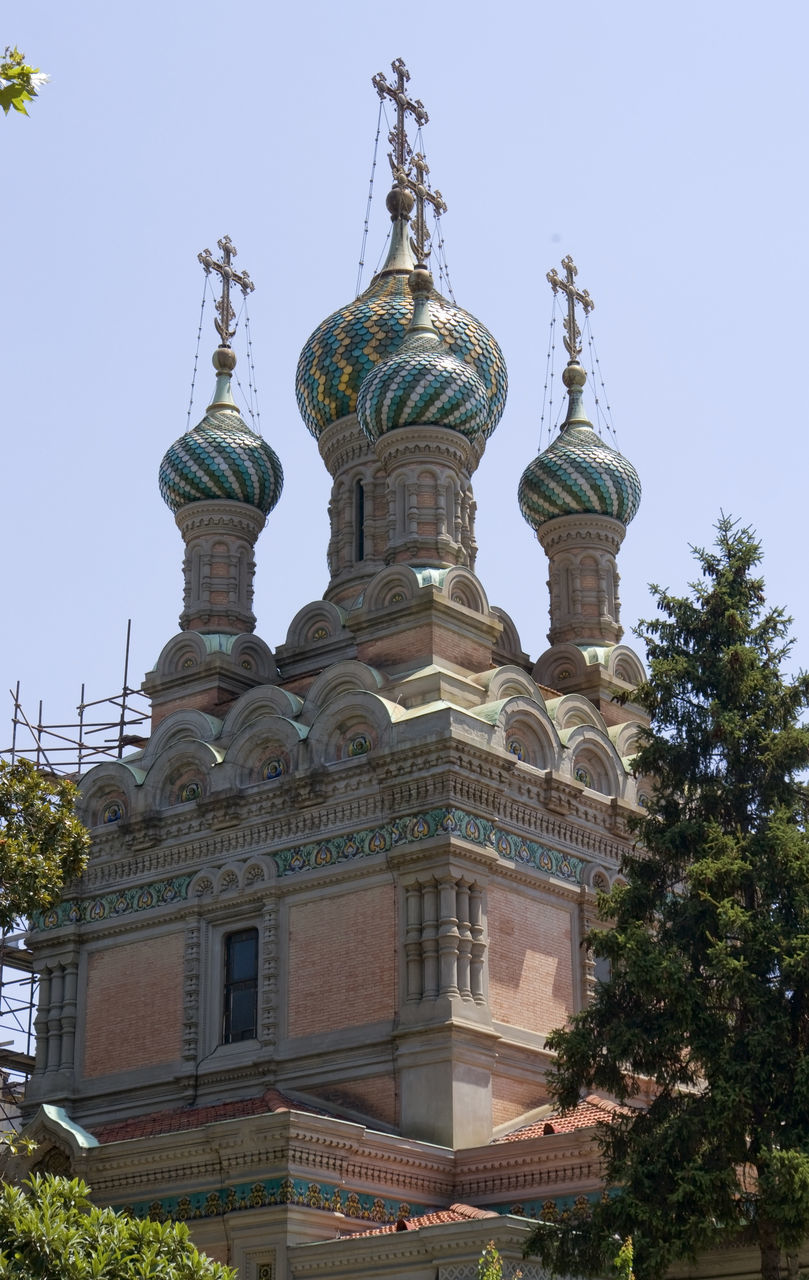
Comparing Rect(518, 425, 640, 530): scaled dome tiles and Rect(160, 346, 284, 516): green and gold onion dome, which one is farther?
Rect(518, 425, 640, 530): scaled dome tiles

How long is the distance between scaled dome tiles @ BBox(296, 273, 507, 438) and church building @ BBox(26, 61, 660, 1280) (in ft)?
0.12

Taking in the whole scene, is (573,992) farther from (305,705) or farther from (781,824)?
(781,824)

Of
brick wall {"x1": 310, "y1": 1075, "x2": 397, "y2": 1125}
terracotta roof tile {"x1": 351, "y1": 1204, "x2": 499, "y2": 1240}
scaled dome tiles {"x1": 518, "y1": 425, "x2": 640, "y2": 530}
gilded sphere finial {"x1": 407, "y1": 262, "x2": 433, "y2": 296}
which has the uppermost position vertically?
gilded sphere finial {"x1": 407, "y1": 262, "x2": 433, "y2": 296}

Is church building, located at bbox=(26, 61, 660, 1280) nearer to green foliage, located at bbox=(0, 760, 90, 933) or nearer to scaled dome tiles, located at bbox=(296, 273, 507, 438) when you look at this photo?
scaled dome tiles, located at bbox=(296, 273, 507, 438)

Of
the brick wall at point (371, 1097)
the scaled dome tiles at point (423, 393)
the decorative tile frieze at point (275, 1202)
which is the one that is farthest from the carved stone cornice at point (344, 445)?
the decorative tile frieze at point (275, 1202)

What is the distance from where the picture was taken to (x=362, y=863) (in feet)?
52.5

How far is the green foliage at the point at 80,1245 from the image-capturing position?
30.3ft

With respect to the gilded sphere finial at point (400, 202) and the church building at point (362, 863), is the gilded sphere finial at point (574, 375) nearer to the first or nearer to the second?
the church building at point (362, 863)

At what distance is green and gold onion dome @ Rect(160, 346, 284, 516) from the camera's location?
1988 centimetres

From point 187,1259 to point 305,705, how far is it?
8.11 meters

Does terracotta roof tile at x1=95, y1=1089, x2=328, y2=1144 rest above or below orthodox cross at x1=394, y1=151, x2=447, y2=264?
below

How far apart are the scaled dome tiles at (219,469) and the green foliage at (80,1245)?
1088cm

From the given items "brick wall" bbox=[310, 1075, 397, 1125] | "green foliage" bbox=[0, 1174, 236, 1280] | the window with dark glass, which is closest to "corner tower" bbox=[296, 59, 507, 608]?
the window with dark glass

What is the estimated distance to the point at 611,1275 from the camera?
1268cm
